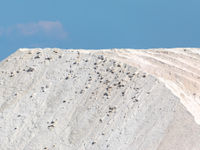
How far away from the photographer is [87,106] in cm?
1939

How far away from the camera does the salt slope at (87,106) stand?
17.8 metres

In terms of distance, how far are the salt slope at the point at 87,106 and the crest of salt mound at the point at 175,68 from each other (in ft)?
0.91

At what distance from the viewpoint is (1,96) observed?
2133 cm

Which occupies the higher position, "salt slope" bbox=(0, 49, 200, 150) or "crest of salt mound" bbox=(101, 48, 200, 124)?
"crest of salt mound" bbox=(101, 48, 200, 124)

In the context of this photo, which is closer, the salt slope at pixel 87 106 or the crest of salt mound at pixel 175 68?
the salt slope at pixel 87 106

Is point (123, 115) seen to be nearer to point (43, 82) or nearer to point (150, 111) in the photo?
point (150, 111)

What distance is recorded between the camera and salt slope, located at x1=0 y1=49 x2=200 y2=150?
17.8 m

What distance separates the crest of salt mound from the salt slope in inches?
10.9

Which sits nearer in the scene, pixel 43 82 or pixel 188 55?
pixel 43 82

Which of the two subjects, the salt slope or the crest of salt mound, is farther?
the crest of salt mound

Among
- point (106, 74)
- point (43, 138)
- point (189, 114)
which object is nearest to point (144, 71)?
point (106, 74)

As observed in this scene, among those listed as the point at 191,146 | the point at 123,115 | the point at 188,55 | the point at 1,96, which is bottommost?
the point at 191,146

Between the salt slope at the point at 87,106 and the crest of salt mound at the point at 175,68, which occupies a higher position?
the crest of salt mound at the point at 175,68

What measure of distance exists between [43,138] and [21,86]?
10.8 feet
